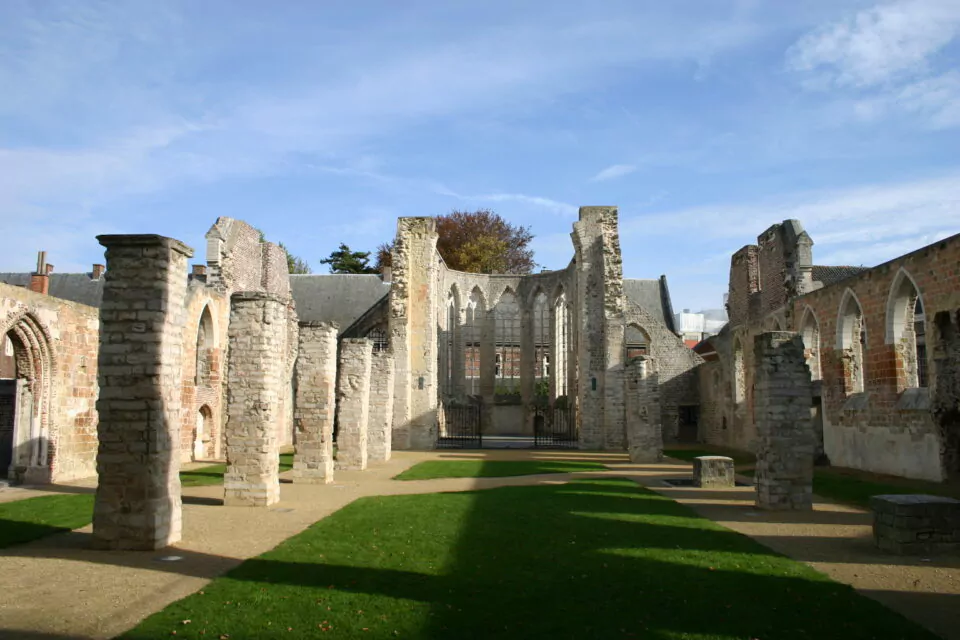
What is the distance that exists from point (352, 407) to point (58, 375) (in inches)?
228

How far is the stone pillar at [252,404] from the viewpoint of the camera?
11516 mm

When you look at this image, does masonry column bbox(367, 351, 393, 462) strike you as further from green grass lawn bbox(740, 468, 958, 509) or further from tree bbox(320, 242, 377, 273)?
tree bbox(320, 242, 377, 273)

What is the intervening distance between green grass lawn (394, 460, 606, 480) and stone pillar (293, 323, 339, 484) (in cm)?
188

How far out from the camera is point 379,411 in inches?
779

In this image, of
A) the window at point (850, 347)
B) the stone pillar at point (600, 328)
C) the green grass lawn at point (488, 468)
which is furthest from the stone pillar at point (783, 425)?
the stone pillar at point (600, 328)

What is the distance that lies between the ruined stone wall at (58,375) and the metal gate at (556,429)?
14.3m

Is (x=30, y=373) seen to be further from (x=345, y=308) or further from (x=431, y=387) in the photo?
(x=345, y=308)

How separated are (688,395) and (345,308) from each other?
50.7 feet

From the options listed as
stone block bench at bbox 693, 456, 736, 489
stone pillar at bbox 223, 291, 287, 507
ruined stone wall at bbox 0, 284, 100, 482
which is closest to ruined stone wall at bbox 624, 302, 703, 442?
stone block bench at bbox 693, 456, 736, 489

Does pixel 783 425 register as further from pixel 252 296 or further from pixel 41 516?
pixel 41 516

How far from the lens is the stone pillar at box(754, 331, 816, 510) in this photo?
11.2 metres

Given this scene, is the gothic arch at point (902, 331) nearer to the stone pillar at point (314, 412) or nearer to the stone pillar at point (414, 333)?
the stone pillar at point (314, 412)

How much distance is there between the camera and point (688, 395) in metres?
31.1

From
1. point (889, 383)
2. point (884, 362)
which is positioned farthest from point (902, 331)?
point (889, 383)
